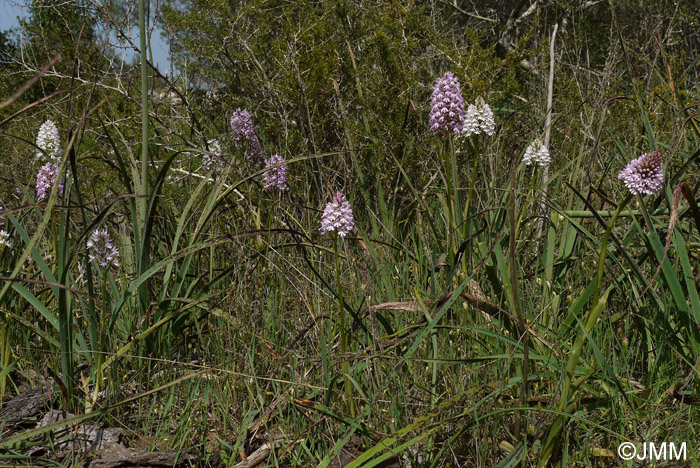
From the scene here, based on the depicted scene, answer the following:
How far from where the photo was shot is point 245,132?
3.00m

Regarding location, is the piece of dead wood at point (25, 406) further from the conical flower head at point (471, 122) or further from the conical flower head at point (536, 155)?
the conical flower head at point (536, 155)

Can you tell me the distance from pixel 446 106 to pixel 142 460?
1705 mm

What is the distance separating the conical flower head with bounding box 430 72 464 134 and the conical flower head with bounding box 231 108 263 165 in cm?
98

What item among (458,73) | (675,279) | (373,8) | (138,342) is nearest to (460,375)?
(675,279)

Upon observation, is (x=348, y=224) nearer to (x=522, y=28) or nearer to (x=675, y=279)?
(x=675, y=279)

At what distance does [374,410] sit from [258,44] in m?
3.07

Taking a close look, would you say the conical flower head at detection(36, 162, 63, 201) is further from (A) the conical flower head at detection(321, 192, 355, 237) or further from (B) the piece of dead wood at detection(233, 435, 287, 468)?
(B) the piece of dead wood at detection(233, 435, 287, 468)

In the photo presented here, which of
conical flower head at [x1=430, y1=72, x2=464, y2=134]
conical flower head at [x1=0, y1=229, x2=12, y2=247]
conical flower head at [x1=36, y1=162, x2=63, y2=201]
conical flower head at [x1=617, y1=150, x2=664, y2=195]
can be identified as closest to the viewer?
conical flower head at [x1=617, y1=150, x2=664, y2=195]

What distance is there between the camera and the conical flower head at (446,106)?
8.02 feet

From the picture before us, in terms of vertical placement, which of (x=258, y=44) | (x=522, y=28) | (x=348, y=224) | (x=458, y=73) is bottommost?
(x=348, y=224)

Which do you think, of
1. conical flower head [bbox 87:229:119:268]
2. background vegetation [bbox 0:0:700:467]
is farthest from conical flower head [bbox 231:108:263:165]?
conical flower head [bbox 87:229:119:268]

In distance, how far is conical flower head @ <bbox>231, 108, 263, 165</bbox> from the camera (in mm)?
2998

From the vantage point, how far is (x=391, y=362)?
1.82 meters

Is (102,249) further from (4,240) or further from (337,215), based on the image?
(337,215)
